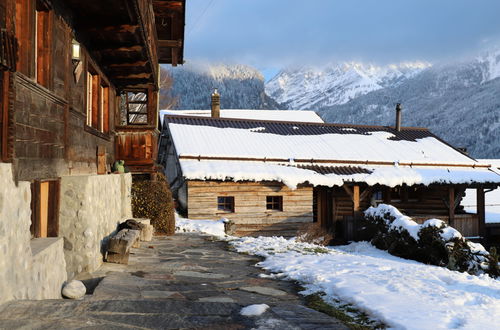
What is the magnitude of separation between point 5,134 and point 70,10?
335cm

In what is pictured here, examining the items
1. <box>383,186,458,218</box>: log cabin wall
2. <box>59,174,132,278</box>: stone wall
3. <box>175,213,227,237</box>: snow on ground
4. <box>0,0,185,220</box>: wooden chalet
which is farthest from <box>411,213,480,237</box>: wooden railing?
<box>59,174,132,278</box>: stone wall

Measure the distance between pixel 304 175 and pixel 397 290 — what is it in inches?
472

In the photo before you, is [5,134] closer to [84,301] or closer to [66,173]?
[84,301]

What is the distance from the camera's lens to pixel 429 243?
510 inches

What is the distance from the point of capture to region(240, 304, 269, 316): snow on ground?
4.20 meters

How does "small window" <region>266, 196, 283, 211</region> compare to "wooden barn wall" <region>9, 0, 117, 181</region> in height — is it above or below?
below

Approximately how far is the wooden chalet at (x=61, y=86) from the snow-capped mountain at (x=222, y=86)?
77.5 m

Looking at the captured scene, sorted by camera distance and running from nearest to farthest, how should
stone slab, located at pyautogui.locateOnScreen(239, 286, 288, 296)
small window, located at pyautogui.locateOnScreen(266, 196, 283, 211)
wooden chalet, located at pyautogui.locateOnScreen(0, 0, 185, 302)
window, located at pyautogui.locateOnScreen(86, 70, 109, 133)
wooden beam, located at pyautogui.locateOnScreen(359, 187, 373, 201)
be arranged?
wooden chalet, located at pyautogui.locateOnScreen(0, 0, 185, 302), stone slab, located at pyautogui.locateOnScreen(239, 286, 288, 296), window, located at pyautogui.locateOnScreen(86, 70, 109, 133), small window, located at pyautogui.locateOnScreen(266, 196, 283, 211), wooden beam, located at pyautogui.locateOnScreen(359, 187, 373, 201)

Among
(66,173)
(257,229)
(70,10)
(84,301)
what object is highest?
(70,10)

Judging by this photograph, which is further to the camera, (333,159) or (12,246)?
(333,159)

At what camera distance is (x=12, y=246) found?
11.9 feet

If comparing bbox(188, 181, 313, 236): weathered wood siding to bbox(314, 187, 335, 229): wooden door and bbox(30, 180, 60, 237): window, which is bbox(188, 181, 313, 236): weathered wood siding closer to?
bbox(314, 187, 335, 229): wooden door

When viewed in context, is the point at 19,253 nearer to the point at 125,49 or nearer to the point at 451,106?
the point at 125,49

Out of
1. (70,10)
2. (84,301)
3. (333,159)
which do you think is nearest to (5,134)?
(84,301)
